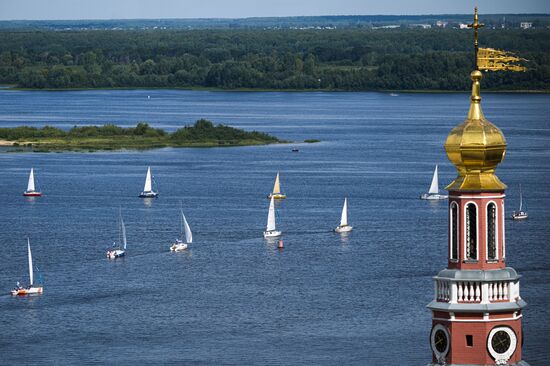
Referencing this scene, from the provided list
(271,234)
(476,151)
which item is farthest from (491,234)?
(271,234)

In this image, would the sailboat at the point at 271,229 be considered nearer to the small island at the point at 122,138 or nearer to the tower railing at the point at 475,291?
the small island at the point at 122,138

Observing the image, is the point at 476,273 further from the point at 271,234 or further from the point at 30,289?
the point at 271,234

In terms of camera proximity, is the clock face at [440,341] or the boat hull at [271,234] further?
the boat hull at [271,234]

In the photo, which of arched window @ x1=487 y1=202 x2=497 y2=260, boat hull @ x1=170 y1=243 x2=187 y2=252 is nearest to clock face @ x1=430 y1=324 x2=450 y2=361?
arched window @ x1=487 y1=202 x2=497 y2=260

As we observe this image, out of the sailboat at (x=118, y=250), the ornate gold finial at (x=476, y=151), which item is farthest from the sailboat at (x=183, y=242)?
the ornate gold finial at (x=476, y=151)

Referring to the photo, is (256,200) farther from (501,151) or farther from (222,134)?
(501,151)

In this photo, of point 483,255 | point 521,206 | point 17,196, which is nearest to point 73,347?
point 483,255

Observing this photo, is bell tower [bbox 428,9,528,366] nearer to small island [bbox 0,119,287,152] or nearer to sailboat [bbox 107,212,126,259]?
sailboat [bbox 107,212,126,259]
